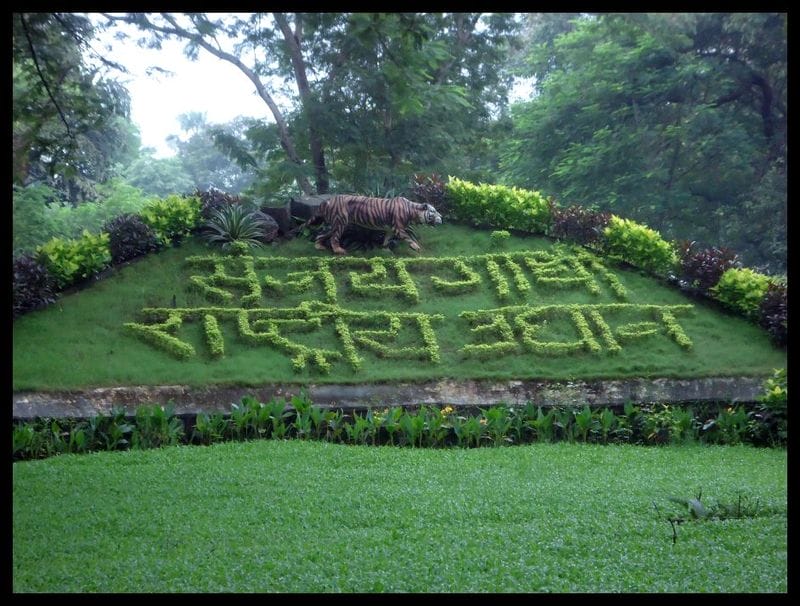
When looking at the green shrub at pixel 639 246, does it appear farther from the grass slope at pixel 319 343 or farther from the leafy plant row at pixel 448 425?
the leafy plant row at pixel 448 425

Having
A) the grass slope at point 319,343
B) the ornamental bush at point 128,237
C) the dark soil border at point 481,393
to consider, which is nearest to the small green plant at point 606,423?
the dark soil border at point 481,393

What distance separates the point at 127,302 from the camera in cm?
Answer: 794

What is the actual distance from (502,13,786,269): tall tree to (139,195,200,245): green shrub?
369 cm

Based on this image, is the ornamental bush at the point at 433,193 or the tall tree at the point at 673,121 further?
the ornamental bush at the point at 433,193

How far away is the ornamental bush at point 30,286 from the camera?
272 inches

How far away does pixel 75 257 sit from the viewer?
7.79m

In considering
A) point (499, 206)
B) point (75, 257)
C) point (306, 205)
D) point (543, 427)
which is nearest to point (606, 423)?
point (543, 427)

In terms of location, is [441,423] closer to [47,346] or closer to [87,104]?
[47,346]

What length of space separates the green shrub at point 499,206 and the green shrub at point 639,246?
888 millimetres

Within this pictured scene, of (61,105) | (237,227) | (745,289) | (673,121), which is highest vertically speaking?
(673,121)

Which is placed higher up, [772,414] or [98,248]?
[98,248]

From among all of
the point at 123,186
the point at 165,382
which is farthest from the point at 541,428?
the point at 123,186

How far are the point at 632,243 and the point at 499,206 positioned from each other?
1726mm

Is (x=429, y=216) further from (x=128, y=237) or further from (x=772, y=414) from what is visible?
(x=772, y=414)
